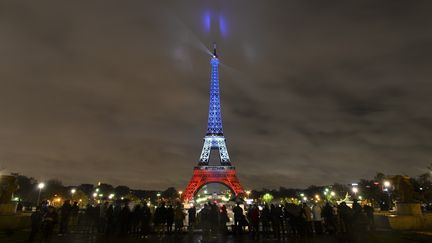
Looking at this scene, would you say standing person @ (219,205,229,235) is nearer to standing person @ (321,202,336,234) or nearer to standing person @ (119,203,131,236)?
standing person @ (119,203,131,236)

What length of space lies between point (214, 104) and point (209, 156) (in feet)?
62.0

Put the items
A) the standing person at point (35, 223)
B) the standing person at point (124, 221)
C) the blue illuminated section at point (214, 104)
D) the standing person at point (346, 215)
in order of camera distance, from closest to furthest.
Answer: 1. the standing person at point (35, 223)
2. the standing person at point (346, 215)
3. the standing person at point (124, 221)
4. the blue illuminated section at point (214, 104)

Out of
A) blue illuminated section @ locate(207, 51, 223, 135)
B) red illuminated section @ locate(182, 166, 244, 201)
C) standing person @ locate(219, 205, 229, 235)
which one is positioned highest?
blue illuminated section @ locate(207, 51, 223, 135)

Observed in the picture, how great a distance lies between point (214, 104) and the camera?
107125mm

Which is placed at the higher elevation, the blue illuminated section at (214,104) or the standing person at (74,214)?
the blue illuminated section at (214,104)

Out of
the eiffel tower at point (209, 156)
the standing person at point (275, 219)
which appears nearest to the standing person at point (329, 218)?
the standing person at point (275, 219)

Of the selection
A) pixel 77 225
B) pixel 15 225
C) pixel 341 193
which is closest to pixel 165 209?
pixel 77 225

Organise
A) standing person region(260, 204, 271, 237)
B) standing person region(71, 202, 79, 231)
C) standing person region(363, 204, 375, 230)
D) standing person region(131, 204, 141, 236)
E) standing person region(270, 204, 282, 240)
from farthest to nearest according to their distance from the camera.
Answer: standing person region(71, 202, 79, 231) < standing person region(260, 204, 271, 237) < standing person region(131, 204, 141, 236) < standing person region(363, 204, 375, 230) < standing person region(270, 204, 282, 240)

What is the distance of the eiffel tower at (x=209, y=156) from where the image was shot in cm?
9004

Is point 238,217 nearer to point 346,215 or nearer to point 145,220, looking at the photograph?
point 145,220

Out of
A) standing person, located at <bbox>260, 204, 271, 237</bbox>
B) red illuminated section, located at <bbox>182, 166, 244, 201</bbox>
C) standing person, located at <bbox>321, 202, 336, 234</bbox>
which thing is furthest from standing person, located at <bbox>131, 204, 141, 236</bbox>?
red illuminated section, located at <bbox>182, 166, 244, 201</bbox>

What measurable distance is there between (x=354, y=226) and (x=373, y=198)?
7047 centimetres

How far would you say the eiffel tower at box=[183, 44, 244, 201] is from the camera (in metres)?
90.0

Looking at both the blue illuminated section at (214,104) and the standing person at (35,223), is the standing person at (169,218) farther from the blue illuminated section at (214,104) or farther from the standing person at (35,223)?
the blue illuminated section at (214,104)
